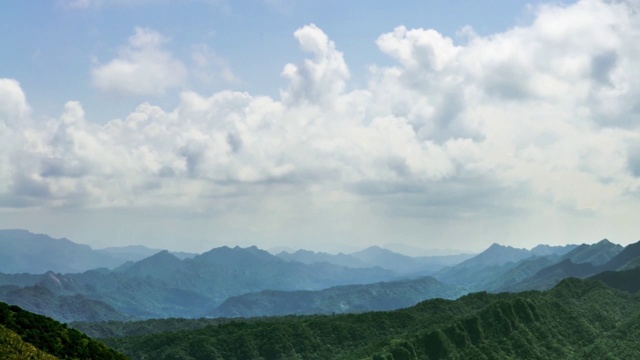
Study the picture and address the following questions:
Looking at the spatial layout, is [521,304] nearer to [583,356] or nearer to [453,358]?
[583,356]

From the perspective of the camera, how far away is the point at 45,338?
71.8m

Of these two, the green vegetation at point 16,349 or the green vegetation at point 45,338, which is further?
the green vegetation at point 45,338

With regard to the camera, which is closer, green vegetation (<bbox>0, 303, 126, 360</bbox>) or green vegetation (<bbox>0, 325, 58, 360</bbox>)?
green vegetation (<bbox>0, 325, 58, 360</bbox>)

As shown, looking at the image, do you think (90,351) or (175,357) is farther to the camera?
(175,357)

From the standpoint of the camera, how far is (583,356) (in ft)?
594

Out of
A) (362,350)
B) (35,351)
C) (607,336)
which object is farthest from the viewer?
(607,336)

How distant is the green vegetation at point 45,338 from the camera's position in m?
65.1

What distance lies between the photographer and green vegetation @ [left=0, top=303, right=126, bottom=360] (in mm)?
65125

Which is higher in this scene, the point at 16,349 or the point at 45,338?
the point at 45,338

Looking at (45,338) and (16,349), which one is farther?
(45,338)

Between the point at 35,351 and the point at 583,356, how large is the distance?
158m

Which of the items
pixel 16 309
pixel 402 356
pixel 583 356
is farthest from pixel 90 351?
pixel 583 356

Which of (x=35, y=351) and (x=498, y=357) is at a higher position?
(x=35, y=351)

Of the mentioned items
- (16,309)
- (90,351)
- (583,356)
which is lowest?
(583,356)
